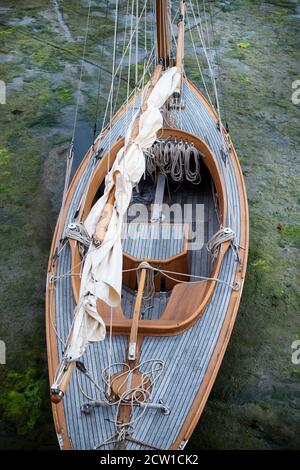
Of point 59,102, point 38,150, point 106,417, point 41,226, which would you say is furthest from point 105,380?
point 59,102

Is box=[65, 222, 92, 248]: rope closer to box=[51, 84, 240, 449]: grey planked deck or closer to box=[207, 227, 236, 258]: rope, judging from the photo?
box=[51, 84, 240, 449]: grey planked deck

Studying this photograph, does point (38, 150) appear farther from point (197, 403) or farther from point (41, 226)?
point (197, 403)

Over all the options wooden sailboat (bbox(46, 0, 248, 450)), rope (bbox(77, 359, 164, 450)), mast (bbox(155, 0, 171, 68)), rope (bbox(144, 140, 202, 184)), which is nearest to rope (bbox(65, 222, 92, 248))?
wooden sailboat (bbox(46, 0, 248, 450))

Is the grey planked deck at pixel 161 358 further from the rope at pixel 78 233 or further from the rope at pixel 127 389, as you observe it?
the rope at pixel 78 233

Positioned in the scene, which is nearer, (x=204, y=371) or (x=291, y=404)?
(x=204, y=371)

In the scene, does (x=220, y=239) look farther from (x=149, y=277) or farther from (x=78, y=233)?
(x=78, y=233)

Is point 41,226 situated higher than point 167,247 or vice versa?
point 167,247
